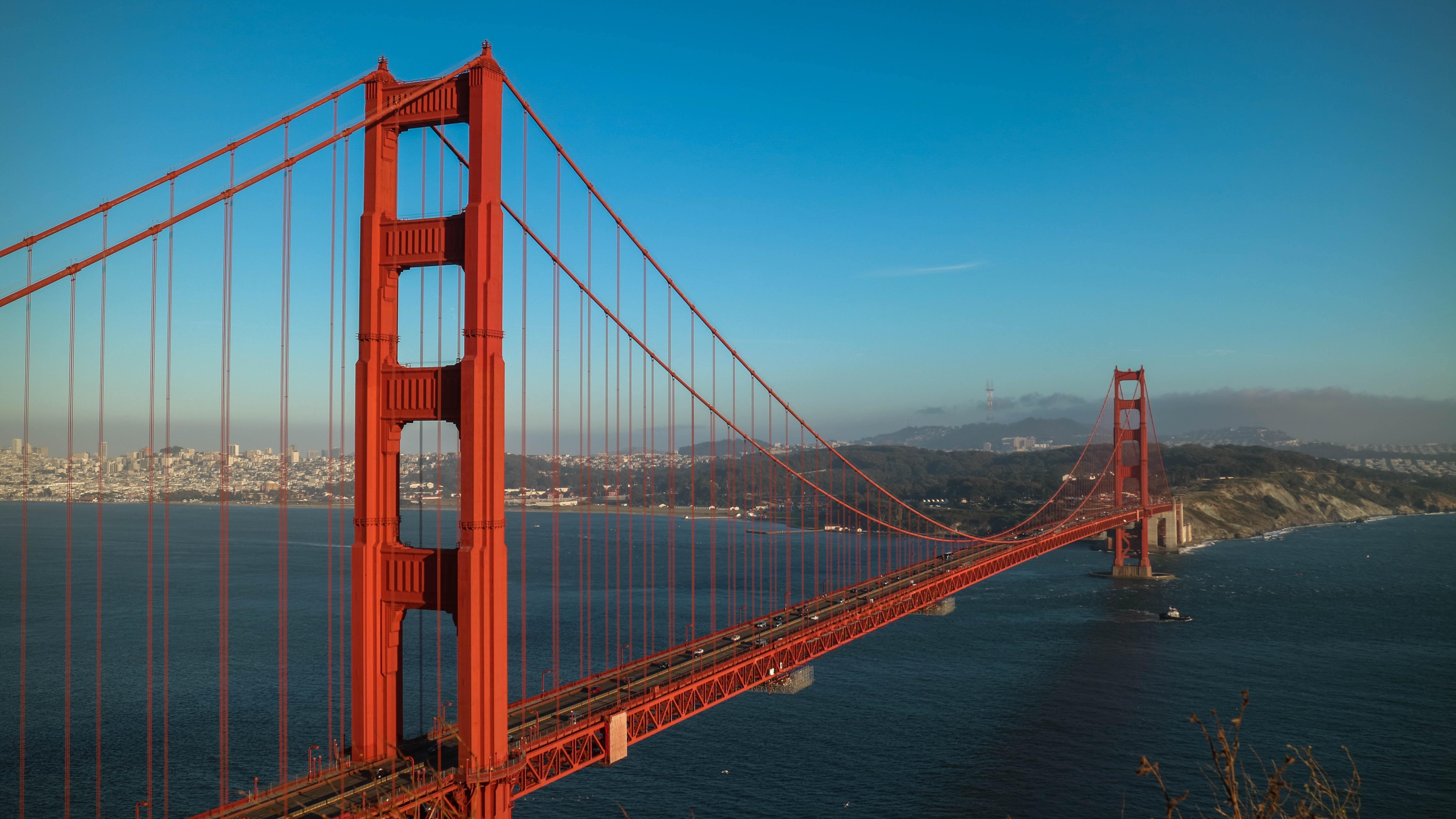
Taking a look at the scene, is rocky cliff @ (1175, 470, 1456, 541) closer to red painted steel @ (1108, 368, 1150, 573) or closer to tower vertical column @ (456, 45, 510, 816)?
red painted steel @ (1108, 368, 1150, 573)

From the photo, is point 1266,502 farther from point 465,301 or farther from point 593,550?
point 465,301

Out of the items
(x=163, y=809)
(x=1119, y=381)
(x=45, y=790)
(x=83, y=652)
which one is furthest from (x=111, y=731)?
(x=1119, y=381)

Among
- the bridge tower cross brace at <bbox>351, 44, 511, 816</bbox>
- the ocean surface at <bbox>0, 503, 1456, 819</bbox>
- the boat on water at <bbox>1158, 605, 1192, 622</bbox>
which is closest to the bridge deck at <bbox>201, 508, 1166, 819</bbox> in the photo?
the bridge tower cross brace at <bbox>351, 44, 511, 816</bbox>

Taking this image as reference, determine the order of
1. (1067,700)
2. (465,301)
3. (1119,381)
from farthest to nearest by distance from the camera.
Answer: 1. (1119,381)
2. (1067,700)
3. (465,301)

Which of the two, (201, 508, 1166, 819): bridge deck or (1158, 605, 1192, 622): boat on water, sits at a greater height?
(201, 508, 1166, 819): bridge deck

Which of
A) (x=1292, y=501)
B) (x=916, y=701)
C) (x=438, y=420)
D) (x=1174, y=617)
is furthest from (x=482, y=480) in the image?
(x=1292, y=501)

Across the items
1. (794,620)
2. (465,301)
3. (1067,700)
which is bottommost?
(1067,700)

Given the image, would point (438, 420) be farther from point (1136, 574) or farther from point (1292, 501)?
point (1292, 501)

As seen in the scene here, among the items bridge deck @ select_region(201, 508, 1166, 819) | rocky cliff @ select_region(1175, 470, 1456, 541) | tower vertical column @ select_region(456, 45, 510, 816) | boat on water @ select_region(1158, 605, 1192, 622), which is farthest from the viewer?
rocky cliff @ select_region(1175, 470, 1456, 541)
